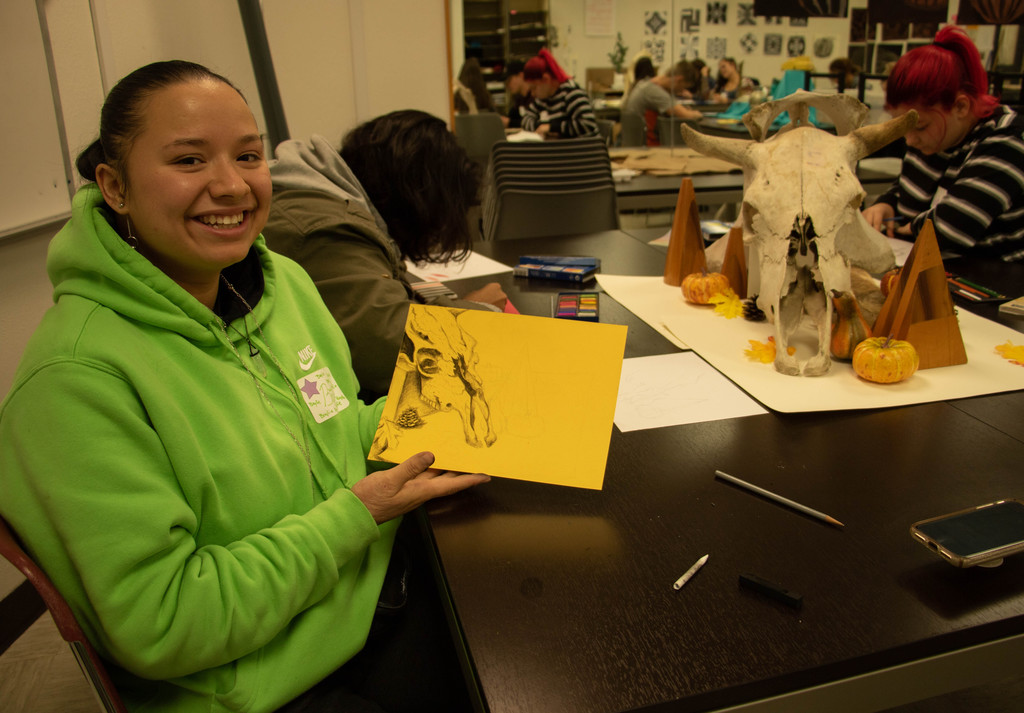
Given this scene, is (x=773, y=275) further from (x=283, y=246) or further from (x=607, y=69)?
(x=607, y=69)

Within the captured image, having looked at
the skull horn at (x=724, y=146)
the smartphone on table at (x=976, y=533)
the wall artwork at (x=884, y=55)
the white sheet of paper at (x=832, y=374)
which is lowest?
the white sheet of paper at (x=832, y=374)

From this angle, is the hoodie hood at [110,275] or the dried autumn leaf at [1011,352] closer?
the hoodie hood at [110,275]

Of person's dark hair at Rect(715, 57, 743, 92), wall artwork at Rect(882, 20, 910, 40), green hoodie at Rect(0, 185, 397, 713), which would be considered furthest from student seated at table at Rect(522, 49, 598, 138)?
green hoodie at Rect(0, 185, 397, 713)

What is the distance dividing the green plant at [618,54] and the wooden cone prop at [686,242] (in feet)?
22.4

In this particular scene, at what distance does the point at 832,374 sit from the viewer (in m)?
1.29

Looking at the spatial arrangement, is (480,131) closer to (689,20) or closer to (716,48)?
(689,20)

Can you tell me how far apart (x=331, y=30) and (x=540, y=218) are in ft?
4.40

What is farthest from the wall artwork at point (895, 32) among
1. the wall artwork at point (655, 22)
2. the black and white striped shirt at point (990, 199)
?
the wall artwork at point (655, 22)

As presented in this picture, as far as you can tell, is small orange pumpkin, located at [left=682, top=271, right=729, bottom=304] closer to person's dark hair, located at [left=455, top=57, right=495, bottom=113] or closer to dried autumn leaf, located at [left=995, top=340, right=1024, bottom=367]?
dried autumn leaf, located at [left=995, top=340, right=1024, bottom=367]

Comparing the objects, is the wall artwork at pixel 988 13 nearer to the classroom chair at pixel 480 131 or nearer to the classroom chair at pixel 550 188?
the classroom chair at pixel 550 188

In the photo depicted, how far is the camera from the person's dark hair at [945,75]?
201cm

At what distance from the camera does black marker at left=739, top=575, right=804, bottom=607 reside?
0.74 meters

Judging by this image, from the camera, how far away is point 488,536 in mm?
875

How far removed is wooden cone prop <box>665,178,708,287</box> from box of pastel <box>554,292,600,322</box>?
0.86 feet
